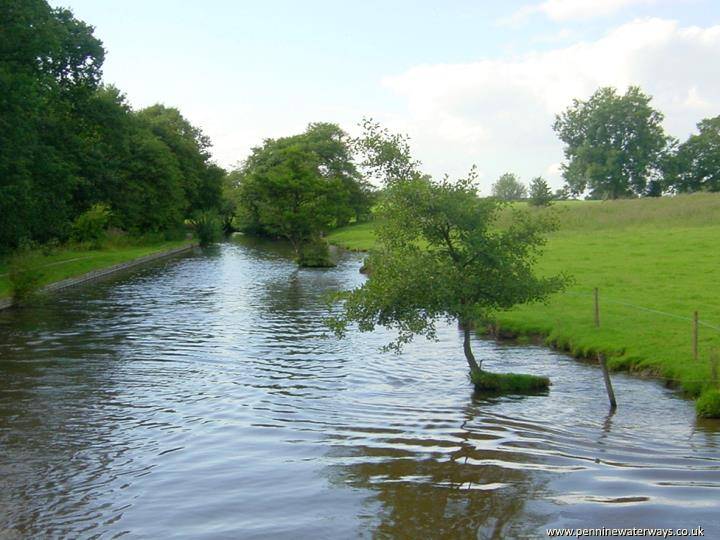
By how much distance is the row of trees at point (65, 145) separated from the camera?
36.9m

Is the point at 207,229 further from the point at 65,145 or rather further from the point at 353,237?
the point at 65,145

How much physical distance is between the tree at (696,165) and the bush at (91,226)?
268 feet

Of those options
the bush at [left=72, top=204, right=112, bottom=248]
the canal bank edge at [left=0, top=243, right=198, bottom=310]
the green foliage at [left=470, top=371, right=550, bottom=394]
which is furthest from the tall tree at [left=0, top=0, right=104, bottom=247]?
the green foliage at [left=470, top=371, right=550, bottom=394]

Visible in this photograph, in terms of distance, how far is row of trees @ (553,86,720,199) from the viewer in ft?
357

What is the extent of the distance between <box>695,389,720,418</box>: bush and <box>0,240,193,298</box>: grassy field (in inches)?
1162

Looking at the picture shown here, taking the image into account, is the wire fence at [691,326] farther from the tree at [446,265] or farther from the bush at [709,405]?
the tree at [446,265]

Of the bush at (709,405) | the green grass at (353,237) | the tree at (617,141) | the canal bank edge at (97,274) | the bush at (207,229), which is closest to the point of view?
the bush at (709,405)

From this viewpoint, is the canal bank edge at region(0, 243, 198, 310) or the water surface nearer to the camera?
the water surface

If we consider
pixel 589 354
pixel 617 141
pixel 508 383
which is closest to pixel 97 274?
pixel 589 354

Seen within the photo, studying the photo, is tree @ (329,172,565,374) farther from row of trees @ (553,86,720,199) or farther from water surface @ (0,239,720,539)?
row of trees @ (553,86,720,199)

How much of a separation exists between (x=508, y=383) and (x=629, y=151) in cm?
9749

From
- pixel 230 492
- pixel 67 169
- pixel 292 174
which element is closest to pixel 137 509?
pixel 230 492

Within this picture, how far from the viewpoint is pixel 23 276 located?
35844mm

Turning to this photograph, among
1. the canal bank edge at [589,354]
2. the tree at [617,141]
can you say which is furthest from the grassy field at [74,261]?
the tree at [617,141]
